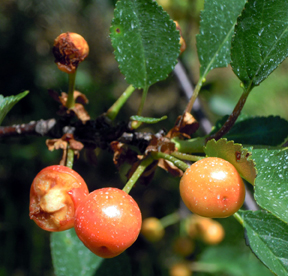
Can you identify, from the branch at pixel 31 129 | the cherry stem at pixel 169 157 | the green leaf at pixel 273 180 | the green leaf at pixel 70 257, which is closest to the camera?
the green leaf at pixel 273 180

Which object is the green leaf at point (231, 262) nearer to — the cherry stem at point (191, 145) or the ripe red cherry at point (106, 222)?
the cherry stem at point (191, 145)

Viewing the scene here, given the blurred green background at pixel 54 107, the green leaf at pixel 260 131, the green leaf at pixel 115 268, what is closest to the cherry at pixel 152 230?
the blurred green background at pixel 54 107

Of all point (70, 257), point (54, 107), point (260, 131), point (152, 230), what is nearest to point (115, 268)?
point (70, 257)

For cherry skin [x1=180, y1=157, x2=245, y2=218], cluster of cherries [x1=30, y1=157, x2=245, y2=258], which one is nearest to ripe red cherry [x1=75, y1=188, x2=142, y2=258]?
cluster of cherries [x1=30, y1=157, x2=245, y2=258]

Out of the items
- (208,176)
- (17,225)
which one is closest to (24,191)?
(17,225)

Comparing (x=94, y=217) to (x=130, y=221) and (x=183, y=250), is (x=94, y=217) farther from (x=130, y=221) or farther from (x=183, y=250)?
(x=183, y=250)
